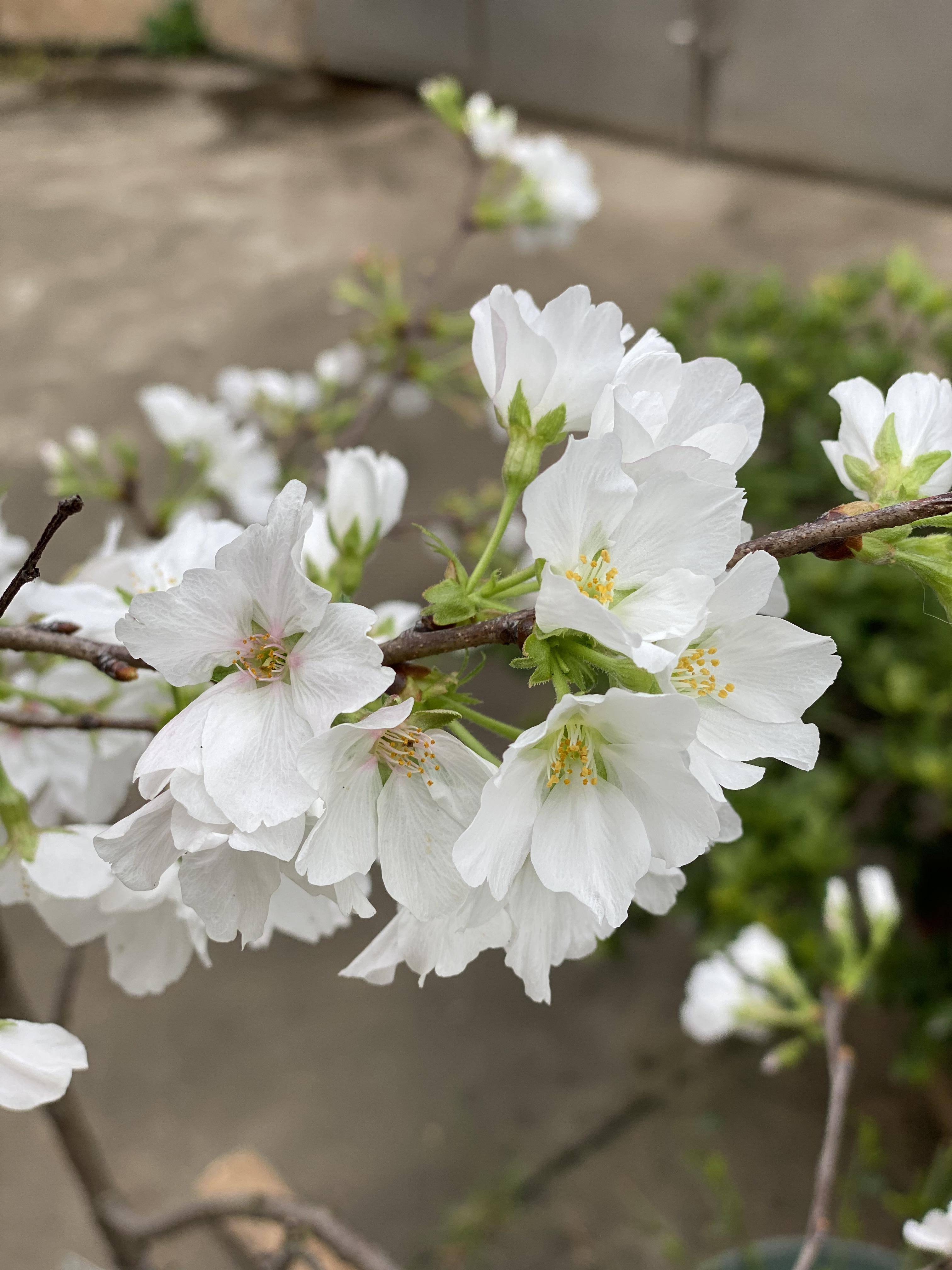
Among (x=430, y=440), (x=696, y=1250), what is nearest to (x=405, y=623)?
A: (x=696, y=1250)

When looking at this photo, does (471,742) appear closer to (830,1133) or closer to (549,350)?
(549,350)

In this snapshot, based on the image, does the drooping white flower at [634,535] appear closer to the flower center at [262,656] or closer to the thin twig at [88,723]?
the flower center at [262,656]

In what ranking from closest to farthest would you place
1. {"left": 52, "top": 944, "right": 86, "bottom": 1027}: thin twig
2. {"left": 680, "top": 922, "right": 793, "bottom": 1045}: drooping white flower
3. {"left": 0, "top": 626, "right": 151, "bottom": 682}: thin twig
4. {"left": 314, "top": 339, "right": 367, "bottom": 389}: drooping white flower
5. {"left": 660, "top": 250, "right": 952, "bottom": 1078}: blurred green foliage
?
{"left": 0, "top": 626, "right": 151, "bottom": 682}: thin twig → {"left": 52, "top": 944, "right": 86, "bottom": 1027}: thin twig → {"left": 680, "top": 922, "right": 793, "bottom": 1045}: drooping white flower → {"left": 660, "top": 250, "right": 952, "bottom": 1078}: blurred green foliage → {"left": 314, "top": 339, "right": 367, "bottom": 389}: drooping white flower

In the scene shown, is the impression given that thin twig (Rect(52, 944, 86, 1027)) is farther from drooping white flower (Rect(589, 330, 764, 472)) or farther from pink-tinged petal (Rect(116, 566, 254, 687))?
drooping white flower (Rect(589, 330, 764, 472))

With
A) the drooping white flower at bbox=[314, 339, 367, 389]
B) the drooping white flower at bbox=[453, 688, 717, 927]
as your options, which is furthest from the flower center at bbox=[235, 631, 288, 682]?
the drooping white flower at bbox=[314, 339, 367, 389]

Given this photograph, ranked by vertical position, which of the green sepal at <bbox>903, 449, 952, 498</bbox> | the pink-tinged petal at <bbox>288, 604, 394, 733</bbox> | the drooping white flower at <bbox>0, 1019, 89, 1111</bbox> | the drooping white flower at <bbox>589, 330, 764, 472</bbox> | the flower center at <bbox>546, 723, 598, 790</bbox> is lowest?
the drooping white flower at <bbox>0, 1019, 89, 1111</bbox>

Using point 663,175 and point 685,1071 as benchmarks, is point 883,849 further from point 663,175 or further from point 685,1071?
point 663,175
